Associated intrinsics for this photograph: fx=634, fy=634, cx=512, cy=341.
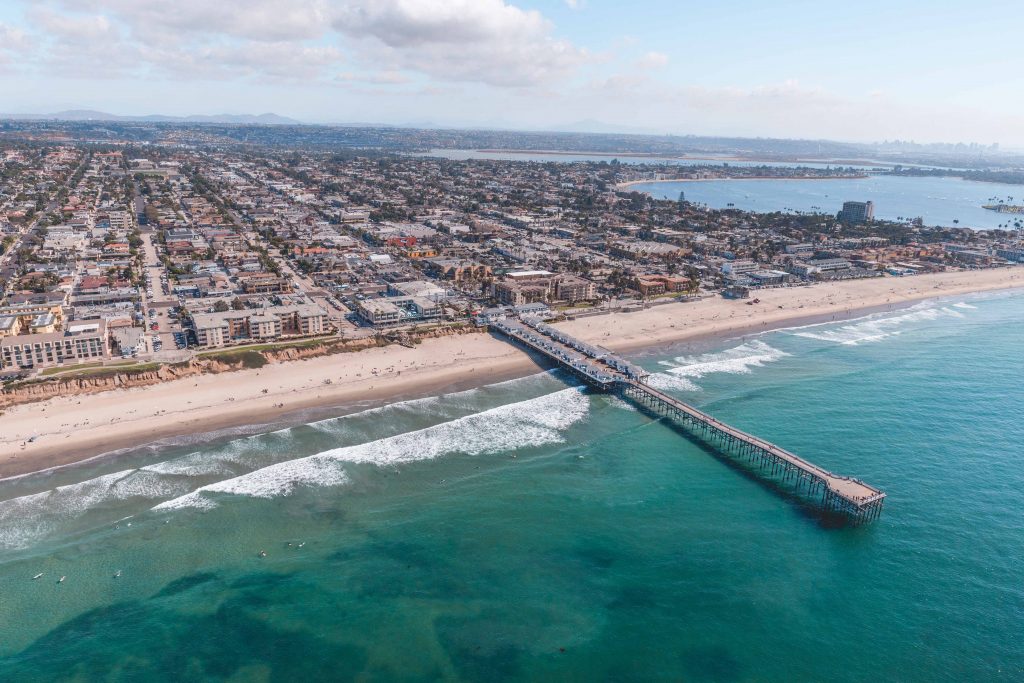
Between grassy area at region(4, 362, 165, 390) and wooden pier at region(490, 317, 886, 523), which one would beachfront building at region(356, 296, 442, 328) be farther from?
grassy area at region(4, 362, 165, 390)

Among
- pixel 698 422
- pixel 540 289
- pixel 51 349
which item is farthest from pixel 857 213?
pixel 51 349

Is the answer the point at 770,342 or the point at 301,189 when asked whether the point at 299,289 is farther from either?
the point at 301,189

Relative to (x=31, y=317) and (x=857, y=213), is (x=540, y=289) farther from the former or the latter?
(x=857, y=213)

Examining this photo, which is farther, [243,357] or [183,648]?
[243,357]

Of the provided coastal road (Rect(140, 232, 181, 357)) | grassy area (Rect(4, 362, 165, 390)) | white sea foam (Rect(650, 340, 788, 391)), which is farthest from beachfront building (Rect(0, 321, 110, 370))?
white sea foam (Rect(650, 340, 788, 391))

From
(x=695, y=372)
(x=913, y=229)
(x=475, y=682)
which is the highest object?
(x=913, y=229)

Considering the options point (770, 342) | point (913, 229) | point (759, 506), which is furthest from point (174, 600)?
point (913, 229)

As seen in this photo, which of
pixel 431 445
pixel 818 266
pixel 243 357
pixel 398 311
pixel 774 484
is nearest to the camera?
pixel 774 484
